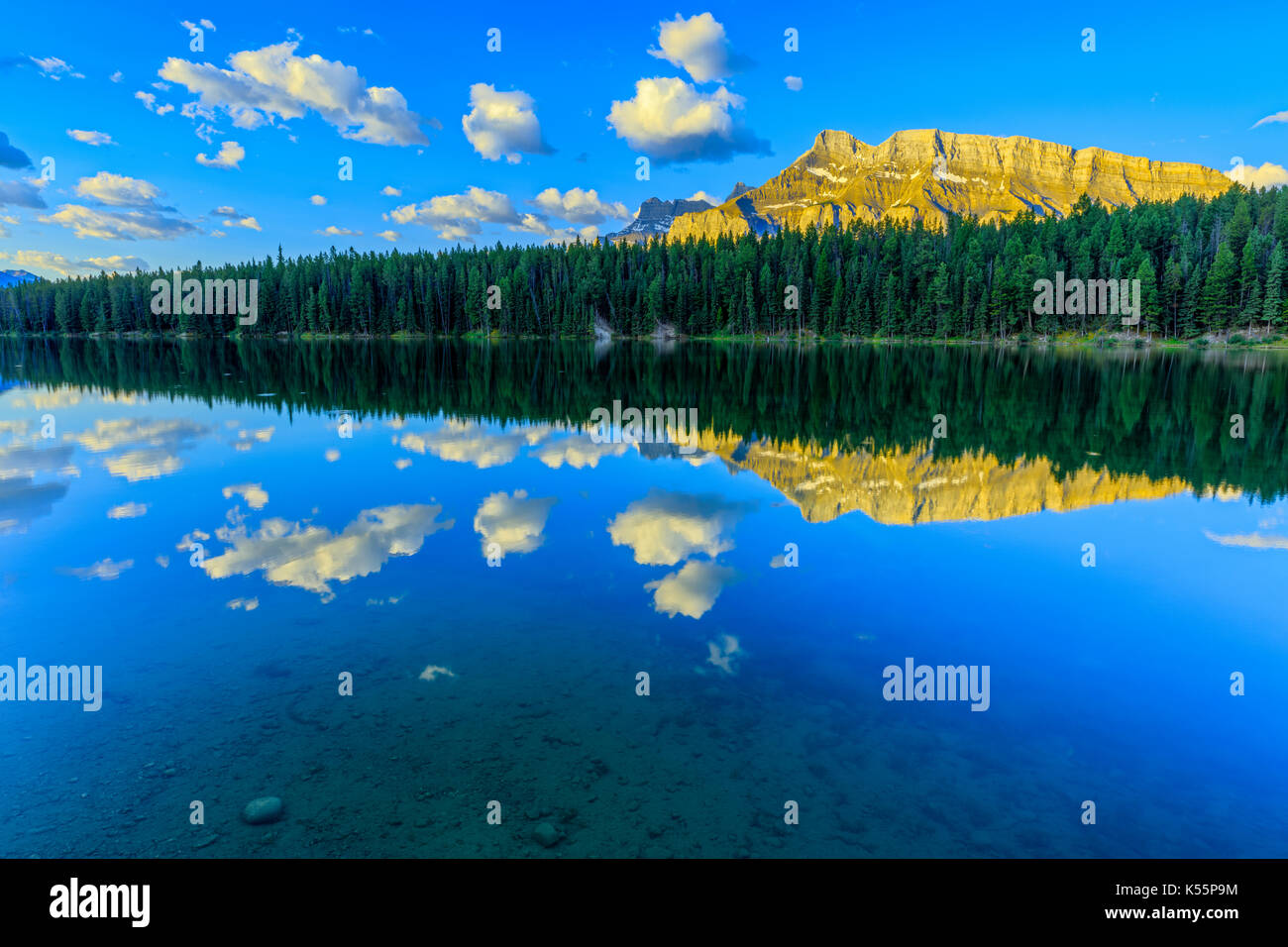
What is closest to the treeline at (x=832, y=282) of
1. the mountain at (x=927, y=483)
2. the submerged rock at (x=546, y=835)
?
the mountain at (x=927, y=483)

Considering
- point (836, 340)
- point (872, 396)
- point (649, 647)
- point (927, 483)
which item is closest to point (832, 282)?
point (836, 340)

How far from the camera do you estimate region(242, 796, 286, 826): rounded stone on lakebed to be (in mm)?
7680

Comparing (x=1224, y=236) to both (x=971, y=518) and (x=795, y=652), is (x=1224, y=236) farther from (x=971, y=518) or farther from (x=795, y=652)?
(x=795, y=652)

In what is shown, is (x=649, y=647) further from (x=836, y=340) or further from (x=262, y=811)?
(x=836, y=340)

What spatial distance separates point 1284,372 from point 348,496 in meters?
83.1

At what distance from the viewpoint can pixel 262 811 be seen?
774 cm

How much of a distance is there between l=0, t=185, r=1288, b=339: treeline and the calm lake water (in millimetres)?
116470

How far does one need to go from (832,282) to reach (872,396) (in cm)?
10915

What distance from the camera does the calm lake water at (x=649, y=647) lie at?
7852 millimetres

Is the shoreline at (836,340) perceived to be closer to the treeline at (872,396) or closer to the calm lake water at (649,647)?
the treeline at (872,396)

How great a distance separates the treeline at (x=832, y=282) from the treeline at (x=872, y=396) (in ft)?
129
